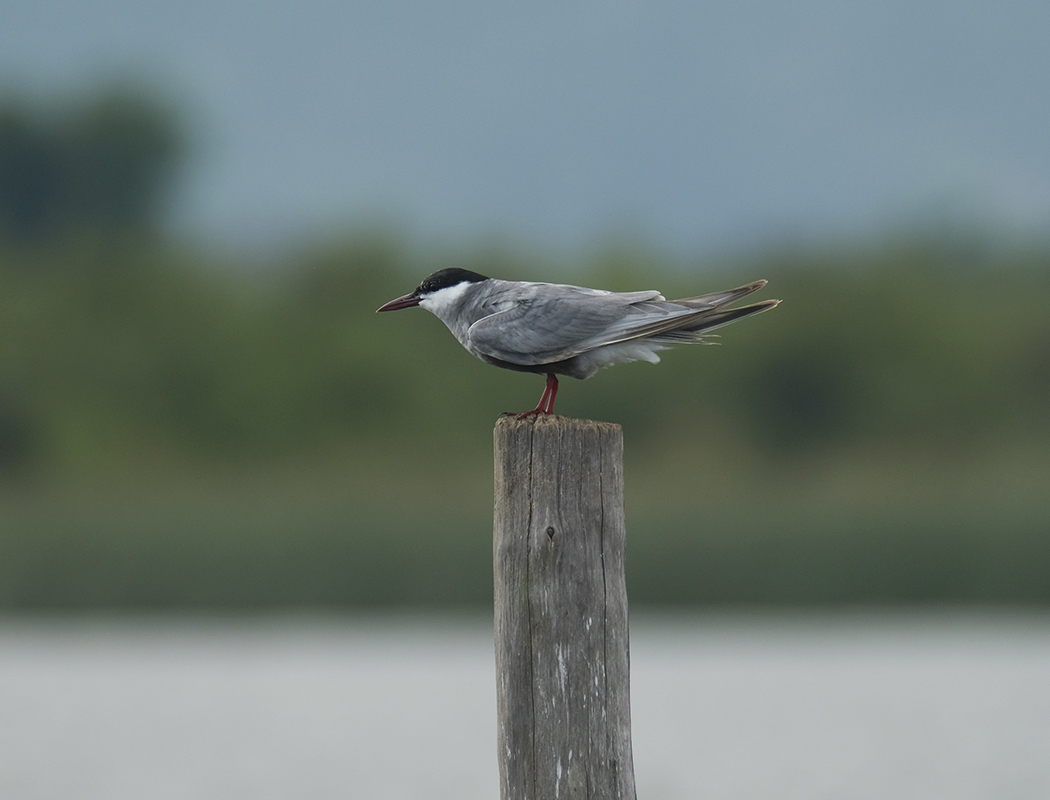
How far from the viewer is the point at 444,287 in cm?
643

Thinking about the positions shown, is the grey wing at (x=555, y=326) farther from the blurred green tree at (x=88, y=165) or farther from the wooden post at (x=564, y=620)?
the blurred green tree at (x=88, y=165)

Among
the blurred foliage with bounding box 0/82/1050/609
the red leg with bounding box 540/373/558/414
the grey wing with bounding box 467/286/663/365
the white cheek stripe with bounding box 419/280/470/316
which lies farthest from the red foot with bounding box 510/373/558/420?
the blurred foliage with bounding box 0/82/1050/609

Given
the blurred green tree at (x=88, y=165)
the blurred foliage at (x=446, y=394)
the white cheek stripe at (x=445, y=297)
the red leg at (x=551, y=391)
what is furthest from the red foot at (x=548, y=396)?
the blurred green tree at (x=88, y=165)

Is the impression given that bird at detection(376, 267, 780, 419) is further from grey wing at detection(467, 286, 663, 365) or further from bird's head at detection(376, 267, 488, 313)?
bird's head at detection(376, 267, 488, 313)

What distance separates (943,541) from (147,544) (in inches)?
521

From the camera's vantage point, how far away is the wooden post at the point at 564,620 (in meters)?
4.65

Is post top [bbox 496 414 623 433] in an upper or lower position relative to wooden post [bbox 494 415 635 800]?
upper

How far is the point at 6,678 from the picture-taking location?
2064cm

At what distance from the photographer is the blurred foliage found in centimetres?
2680

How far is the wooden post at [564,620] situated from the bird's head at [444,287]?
68.3 inches

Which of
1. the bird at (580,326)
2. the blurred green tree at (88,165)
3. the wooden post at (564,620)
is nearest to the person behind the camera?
the wooden post at (564,620)

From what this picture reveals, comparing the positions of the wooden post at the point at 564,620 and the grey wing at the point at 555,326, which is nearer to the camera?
the wooden post at the point at 564,620

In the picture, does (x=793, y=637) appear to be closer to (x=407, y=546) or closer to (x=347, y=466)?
(x=407, y=546)

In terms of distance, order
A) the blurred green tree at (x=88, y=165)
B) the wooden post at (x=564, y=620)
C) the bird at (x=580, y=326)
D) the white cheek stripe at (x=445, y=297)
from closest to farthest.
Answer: the wooden post at (x=564, y=620) → the bird at (x=580, y=326) → the white cheek stripe at (x=445, y=297) → the blurred green tree at (x=88, y=165)
